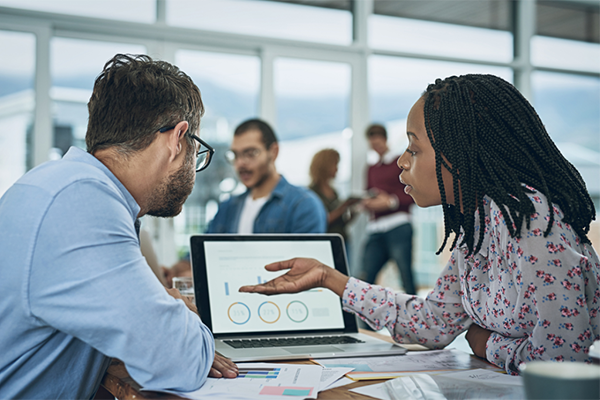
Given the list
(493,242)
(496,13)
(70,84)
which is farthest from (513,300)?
(496,13)

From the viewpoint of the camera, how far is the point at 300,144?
441 centimetres

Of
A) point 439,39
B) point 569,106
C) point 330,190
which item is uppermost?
point 439,39

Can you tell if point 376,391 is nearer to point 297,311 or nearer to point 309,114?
point 297,311

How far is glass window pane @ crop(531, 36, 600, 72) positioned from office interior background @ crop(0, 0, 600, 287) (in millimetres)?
13

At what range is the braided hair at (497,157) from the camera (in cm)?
102

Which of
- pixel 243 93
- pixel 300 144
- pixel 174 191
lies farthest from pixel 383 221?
pixel 174 191

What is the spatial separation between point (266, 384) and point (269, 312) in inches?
16.7

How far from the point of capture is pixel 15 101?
3689mm

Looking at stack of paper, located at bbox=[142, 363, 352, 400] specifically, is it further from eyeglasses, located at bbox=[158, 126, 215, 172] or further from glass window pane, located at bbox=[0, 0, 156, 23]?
glass window pane, located at bbox=[0, 0, 156, 23]

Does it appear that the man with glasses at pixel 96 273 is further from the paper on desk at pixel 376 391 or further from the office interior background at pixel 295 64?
the office interior background at pixel 295 64

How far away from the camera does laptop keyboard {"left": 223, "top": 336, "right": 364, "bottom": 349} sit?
3.94 ft

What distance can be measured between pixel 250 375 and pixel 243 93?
3513 mm

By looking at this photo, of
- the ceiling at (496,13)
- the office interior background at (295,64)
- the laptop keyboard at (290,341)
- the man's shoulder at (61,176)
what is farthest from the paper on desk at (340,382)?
the ceiling at (496,13)

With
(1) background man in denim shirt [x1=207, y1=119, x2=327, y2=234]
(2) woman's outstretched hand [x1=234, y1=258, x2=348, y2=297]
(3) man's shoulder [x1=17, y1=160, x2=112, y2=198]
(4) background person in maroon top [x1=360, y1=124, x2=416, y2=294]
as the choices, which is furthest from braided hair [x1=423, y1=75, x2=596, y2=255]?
(4) background person in maroon top [x1=360, y1=124, x2=416, y2=294]
